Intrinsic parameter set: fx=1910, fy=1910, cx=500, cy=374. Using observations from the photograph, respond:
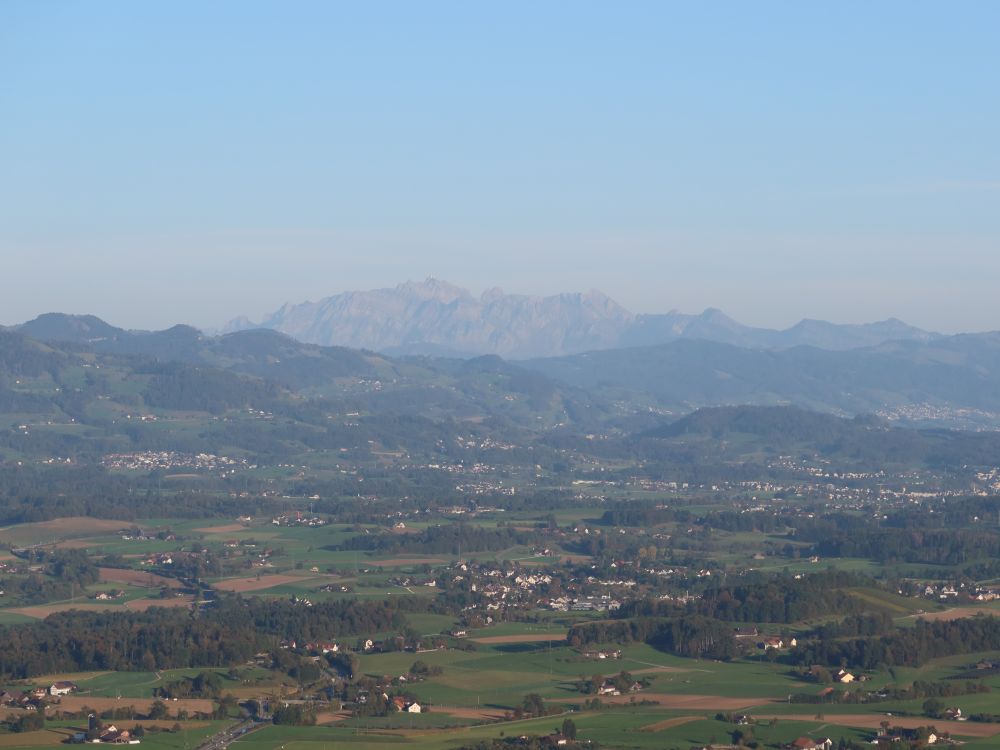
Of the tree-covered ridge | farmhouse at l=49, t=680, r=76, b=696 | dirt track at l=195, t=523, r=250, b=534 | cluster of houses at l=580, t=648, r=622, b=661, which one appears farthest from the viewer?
dirt track at l=195, t=523, r=250, b=534

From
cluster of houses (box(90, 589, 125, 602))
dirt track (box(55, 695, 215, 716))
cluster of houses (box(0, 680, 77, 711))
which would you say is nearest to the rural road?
dirt track (box(55, 695, 215, 716))

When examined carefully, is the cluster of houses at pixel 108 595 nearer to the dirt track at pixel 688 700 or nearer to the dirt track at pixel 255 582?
the dirt track at pixel 255 582

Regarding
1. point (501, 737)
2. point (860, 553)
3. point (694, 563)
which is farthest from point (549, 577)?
point (501, 737)

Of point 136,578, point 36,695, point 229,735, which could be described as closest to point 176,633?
point 36,695

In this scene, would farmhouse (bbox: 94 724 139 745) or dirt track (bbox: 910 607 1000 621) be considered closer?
A: farmhouse (bbox: 94 724 139 745)

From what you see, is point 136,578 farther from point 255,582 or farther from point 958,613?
point 958,613

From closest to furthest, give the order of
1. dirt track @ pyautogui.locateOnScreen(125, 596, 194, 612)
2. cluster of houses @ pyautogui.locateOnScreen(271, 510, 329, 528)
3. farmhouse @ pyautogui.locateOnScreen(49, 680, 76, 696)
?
farmhouse @ pyautogui.locateOnScreen(49, 680, 76, 696) → dirt track @ pyautogui.locateOnScreen(125, 596, 194, 612) → cluster of houses @ pyautogui.locateOnScreen(271, 510, 329, 528)

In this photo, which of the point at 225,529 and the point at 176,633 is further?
the point at 225,529

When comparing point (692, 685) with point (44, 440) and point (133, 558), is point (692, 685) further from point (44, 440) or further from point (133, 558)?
point (44, 440)

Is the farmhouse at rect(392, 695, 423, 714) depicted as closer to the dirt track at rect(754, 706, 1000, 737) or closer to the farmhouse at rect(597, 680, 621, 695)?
the farmhouse at rect(597, 680, 621, 695)
